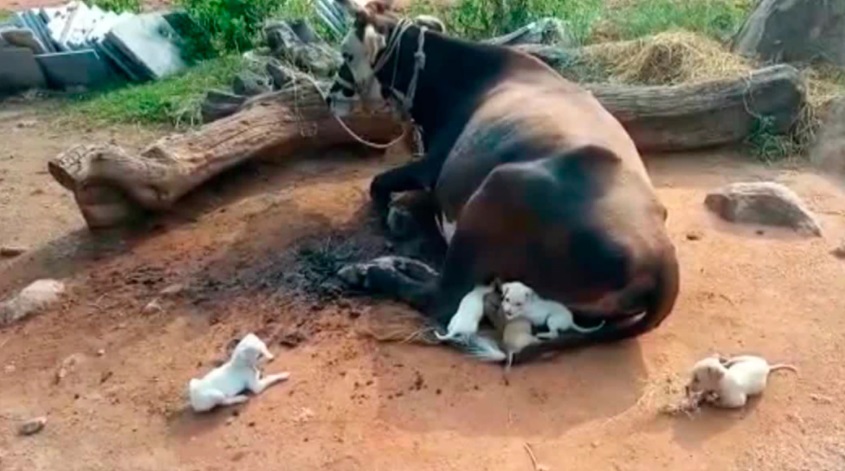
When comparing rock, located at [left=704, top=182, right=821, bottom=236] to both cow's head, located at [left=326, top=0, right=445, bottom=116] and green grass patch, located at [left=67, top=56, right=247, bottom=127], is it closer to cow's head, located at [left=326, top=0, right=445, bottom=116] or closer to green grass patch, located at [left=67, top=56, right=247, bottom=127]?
cow's head, located at [left=326, top=0, right=445, bottom=116]

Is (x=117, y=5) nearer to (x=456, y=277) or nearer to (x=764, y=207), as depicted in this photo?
(x=456, y=277)

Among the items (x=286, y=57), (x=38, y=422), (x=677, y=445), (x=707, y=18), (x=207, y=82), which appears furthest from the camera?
(x=707, y=18)

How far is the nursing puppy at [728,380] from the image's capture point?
14.5 feet

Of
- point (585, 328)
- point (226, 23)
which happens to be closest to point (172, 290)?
point (585, 328)

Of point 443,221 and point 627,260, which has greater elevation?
point 627,260

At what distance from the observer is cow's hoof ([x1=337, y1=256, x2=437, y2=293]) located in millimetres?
5434

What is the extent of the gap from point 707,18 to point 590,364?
17.3 feet

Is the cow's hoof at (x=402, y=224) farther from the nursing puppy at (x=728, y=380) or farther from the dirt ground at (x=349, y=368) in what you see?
the nursing puppy at (x=728, y=380)

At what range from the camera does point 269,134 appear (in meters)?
6.86

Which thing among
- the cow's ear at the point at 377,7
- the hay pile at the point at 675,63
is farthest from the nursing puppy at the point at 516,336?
the hay pile at the point at 675,63

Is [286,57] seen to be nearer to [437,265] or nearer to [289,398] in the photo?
[437,265]

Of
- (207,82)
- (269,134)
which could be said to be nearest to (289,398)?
(269,134)

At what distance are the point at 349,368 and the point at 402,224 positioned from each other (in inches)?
53.9

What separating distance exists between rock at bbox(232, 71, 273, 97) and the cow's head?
105 centimetres
